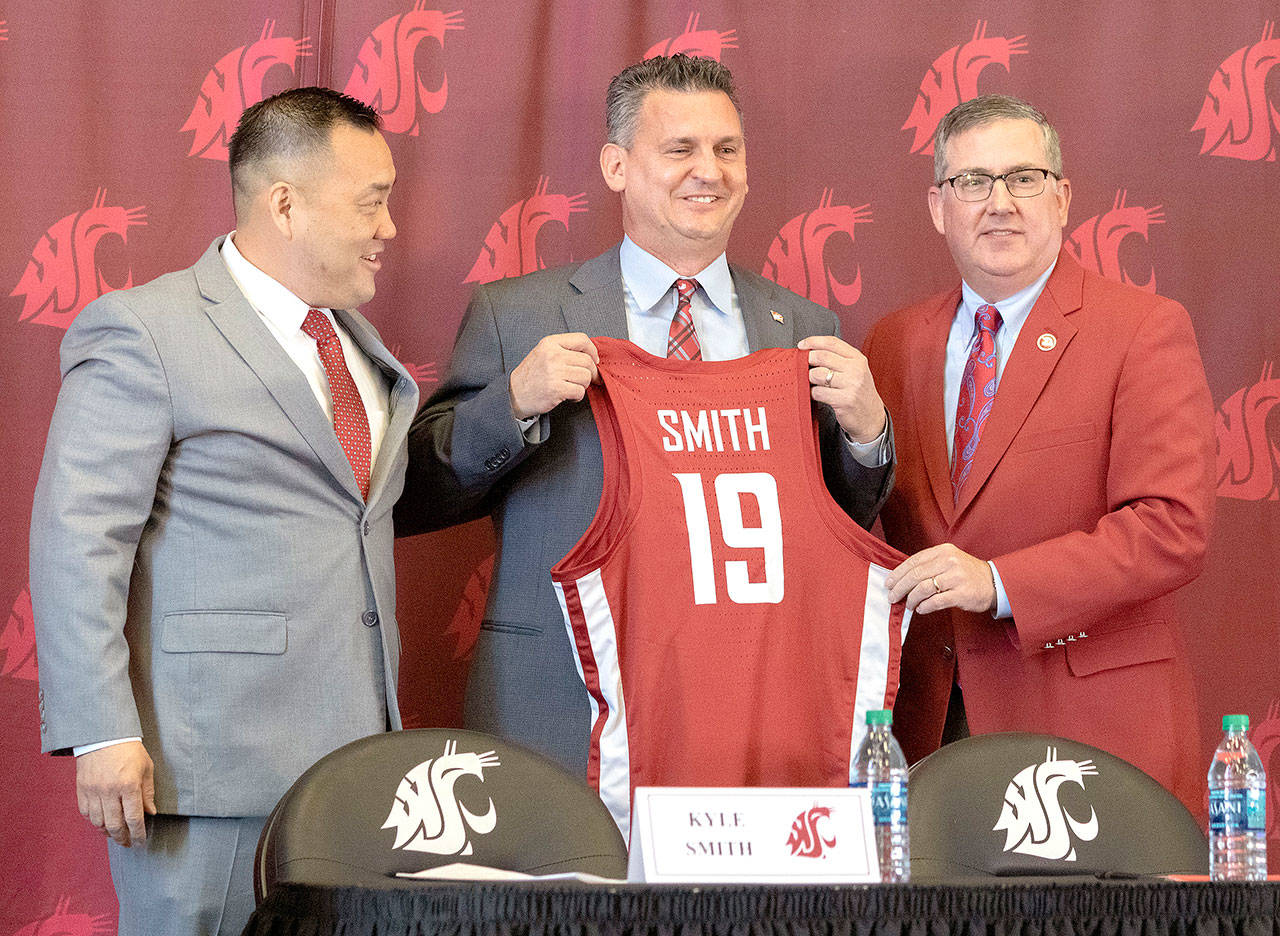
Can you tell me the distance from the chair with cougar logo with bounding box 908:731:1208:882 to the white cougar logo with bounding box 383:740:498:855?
59 cm

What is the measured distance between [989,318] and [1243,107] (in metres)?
1.18

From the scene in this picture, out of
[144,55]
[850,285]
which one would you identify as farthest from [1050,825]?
[144,55]

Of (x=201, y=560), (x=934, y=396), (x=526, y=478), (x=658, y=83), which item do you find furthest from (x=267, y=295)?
(x=934, y=396)

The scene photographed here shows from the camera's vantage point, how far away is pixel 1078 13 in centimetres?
331

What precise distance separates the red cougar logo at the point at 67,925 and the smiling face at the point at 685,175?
1846 mm

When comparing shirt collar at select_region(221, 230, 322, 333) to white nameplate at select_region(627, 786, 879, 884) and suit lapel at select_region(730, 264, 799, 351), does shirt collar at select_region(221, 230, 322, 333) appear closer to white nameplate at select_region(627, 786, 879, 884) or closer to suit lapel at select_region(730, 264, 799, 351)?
suit lapel at select_region(730, 264, 799, 351)

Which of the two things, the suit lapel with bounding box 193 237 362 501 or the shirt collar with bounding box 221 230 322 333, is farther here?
the shirt collar with bounding box 221 230 322 333

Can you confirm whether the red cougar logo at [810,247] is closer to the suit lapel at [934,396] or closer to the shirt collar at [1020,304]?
the suit lapel at [934,396]

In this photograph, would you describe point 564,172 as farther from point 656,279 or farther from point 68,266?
point 68,266

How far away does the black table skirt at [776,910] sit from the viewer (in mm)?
1369

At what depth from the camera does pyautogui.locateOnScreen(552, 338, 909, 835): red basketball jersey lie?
2.28 m

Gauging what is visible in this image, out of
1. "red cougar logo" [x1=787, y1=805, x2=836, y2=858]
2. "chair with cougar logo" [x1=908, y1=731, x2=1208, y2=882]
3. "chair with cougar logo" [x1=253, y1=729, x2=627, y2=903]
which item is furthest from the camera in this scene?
"chair with cougar logo" [x1=908, y1=731, x2=1208, y2=882]

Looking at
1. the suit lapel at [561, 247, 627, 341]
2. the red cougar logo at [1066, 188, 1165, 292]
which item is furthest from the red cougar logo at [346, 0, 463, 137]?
the red cougar logo at [1066, 188, 1165, 292]

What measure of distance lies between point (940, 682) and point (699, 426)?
2.36 ft
